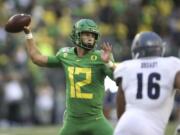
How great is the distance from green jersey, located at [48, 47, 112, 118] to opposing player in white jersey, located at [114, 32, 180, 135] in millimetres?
1344

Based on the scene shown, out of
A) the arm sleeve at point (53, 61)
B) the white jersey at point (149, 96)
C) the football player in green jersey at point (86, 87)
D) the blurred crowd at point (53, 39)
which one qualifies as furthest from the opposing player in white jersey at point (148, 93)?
the blurred crowd at point (53, 39)

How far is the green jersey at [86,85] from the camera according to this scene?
23.5ft

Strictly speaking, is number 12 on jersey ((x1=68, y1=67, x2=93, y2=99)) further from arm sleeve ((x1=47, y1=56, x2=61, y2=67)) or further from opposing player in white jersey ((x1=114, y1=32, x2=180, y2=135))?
opposing player in white jersey ((x1=114, y1=32, x2=180, y2=135))

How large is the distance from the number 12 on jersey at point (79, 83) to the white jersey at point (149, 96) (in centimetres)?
143

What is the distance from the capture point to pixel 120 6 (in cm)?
1728

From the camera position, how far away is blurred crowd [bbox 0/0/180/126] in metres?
14.6

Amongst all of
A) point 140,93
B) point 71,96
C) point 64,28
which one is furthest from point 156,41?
point 64,28

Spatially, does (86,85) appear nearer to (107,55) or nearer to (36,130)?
(107,55)

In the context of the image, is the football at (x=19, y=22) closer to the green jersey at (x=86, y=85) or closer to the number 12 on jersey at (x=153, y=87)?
the green jersey at (x=86, y=85)

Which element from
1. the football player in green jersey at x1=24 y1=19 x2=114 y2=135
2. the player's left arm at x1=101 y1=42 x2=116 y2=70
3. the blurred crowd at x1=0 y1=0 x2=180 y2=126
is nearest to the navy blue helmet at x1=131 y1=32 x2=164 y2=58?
the player's left arm at x1=101 y1=42 x2=116 y2=70

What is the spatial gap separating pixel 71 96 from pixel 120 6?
1025cm

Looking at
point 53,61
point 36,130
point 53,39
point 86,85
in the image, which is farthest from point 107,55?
point 53,39

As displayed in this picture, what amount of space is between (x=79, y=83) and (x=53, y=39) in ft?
27.1

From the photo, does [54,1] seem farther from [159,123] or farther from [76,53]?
[159,123]
